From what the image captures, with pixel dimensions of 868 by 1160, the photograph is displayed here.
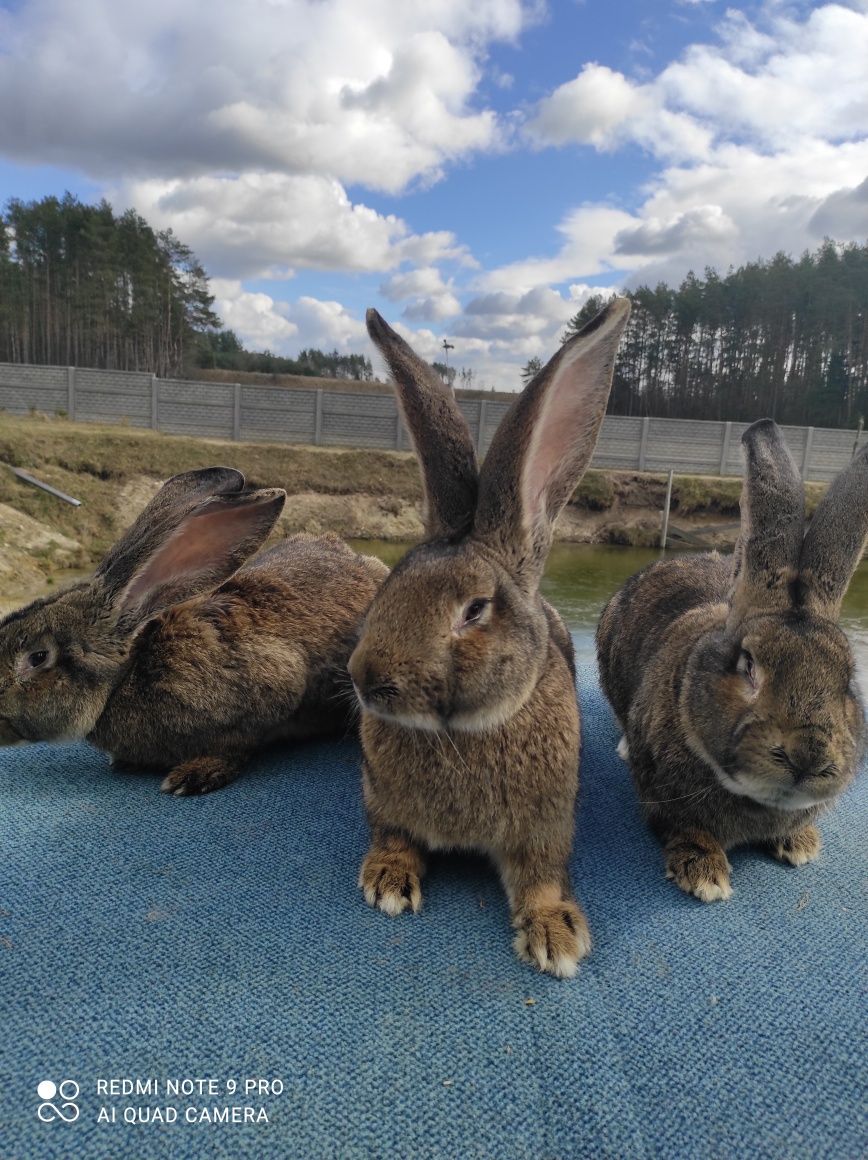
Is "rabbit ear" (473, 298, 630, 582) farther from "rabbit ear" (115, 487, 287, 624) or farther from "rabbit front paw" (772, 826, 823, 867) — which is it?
"rabbit front paw" (772, 826, 823, 867)

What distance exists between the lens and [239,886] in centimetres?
178

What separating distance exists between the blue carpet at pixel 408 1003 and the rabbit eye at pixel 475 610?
75cm

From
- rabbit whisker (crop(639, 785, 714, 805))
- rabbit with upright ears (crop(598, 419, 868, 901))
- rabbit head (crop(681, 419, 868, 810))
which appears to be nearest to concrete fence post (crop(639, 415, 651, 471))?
rabbit with upright ears (crop(598, 419, 868, 901))

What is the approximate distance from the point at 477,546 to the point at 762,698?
30.7 inches

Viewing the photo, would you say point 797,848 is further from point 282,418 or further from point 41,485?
point 282,418

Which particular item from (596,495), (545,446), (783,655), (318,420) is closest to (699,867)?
(783,655)

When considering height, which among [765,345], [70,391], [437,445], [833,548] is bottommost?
[833,548]

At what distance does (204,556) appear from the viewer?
7.92 ft

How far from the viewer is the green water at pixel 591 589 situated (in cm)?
642

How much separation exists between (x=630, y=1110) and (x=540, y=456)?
1.39 metres

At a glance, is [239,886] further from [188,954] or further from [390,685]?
[390,685]

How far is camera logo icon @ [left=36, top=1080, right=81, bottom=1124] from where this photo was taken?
114cm

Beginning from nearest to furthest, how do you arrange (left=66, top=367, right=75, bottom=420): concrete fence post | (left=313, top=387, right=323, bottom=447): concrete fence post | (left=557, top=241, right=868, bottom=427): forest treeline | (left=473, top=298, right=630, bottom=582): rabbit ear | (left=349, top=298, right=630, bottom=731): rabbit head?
(left=349, top=298, right=630, bottom=731): rabbit head → (left=473, top=298, right=630, bottom=582): rabbit ear → (left=66, top=367, right=75, bottom=420): concrete fence post → (left=313, top=387, right=323, bottom=447): concrete fence post → (left=557, top=241, right=868, bottom=427): forest treeline

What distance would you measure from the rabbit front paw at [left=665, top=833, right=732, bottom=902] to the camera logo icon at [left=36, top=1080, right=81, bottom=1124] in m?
1.44
